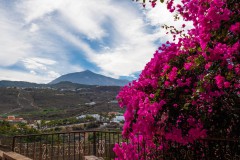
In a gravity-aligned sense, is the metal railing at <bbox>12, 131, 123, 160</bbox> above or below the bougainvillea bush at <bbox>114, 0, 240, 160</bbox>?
below

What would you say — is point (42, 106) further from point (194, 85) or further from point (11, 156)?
point (194, 85)

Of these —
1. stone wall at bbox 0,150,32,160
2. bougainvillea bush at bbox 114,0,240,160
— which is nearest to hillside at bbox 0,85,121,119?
stone wall at bbox 0,150,32,160

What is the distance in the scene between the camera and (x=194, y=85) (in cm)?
430

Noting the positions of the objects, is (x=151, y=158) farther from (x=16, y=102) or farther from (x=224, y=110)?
(x=16, y=102)

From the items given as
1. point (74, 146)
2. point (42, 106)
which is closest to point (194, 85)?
point (74, 146)

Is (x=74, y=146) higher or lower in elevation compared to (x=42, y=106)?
lower

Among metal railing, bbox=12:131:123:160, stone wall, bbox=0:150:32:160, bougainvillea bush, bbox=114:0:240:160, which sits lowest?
metal railing, bbox=12:131:123:160

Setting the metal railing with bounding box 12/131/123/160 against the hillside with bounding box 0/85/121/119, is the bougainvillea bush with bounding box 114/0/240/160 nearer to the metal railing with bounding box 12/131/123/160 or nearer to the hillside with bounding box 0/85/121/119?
the metal railing with bounding box 12/131/123/160

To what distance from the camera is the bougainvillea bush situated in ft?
11.6

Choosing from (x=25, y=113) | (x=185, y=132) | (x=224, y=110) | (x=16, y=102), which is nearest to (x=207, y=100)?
(x=224, y=110)

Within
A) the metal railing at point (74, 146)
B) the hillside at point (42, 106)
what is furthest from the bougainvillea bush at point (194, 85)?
the hillside at point (42, 106)

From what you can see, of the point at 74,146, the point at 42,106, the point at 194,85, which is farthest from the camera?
the point at 42,106

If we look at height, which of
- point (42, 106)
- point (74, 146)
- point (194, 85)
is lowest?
point (74, 146)

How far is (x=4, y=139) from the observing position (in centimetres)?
782
